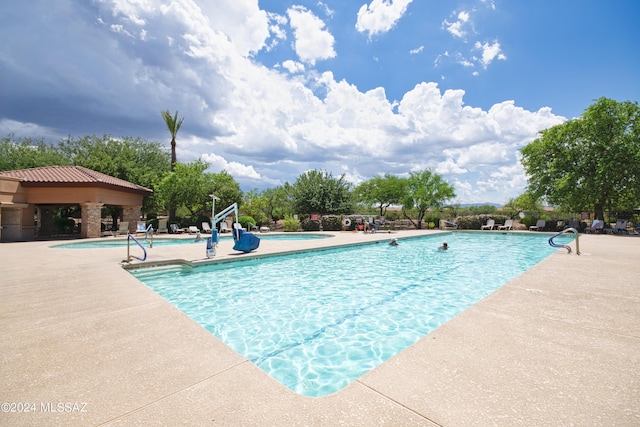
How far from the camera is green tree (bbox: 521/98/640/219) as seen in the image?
18266mm

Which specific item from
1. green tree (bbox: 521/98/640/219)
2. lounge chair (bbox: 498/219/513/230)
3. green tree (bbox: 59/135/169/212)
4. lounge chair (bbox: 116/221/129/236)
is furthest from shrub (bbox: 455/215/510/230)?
lounge chair (bbox: 116/221/129/236)

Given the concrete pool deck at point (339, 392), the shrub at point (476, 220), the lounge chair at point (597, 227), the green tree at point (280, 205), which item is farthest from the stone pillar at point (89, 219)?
the lounge chair at point (597, 227)

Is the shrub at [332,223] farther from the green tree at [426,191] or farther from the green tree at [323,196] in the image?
the green tree at [426,191]

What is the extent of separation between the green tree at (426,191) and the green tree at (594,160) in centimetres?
681

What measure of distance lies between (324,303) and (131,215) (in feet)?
63.9

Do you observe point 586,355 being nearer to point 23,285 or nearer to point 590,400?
point 590,400

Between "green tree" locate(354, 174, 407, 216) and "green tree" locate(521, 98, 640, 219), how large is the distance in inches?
567

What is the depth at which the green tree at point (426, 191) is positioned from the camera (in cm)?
2661

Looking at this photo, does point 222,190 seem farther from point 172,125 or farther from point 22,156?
point 22,156

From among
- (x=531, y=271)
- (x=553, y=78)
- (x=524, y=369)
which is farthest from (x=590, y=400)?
(x=553, y=78)

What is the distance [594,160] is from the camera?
1938cm

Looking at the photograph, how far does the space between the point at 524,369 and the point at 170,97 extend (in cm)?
2420

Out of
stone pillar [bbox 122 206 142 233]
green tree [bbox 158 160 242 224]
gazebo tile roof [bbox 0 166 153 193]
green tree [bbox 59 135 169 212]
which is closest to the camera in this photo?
gazebo tile roof [bbox 0 166 153 193]

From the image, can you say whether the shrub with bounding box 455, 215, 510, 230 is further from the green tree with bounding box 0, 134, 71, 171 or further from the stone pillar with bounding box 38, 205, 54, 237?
the green tree with bounding box 0, 134, 71, 171
